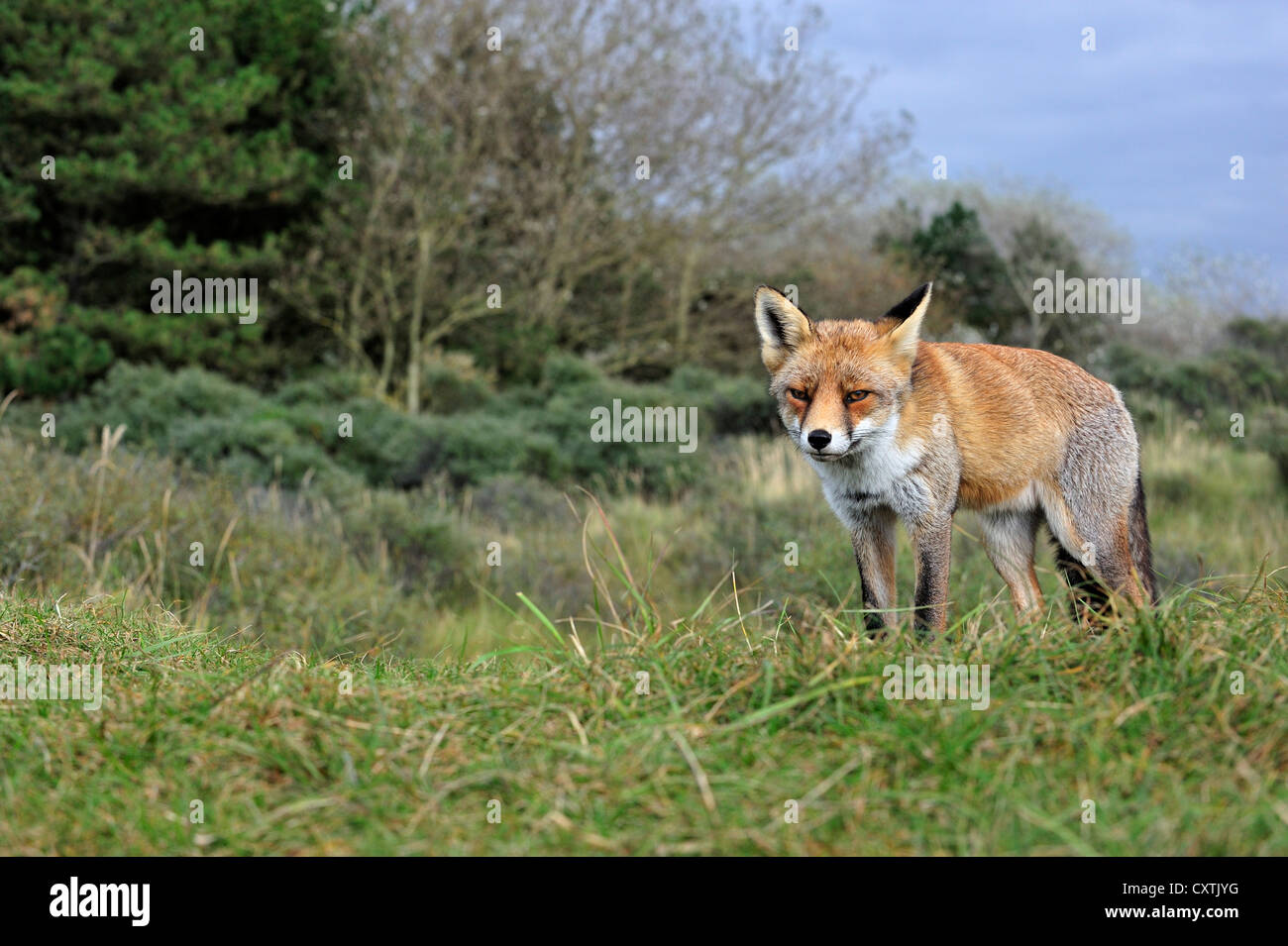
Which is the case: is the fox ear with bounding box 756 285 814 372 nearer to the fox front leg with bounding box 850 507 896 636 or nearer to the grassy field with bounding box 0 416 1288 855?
the fox front leg with bounding box 850 507 896 636

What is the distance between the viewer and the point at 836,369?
14.0 ft

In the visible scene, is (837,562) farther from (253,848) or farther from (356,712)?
(253,848)

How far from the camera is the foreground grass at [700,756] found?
2484 millimetres

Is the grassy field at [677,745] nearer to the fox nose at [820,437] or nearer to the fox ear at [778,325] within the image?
the fox nose at [820,437]

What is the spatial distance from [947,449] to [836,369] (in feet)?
1.95

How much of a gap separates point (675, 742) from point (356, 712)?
0.97 meters

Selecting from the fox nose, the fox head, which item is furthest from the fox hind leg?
the fox nose

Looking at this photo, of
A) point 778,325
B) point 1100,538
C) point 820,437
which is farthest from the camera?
point 1100,538

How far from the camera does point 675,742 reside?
110 inches

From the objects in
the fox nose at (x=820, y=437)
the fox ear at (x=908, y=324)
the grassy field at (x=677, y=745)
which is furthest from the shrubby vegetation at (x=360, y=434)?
the grassy field at (x=677, y=745)

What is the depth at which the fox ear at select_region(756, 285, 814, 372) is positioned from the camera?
4410 millimetres

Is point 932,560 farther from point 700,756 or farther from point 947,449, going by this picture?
point 700,756

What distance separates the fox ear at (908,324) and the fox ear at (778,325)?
33cm

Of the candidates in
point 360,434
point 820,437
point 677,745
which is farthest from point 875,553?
point 360,434
